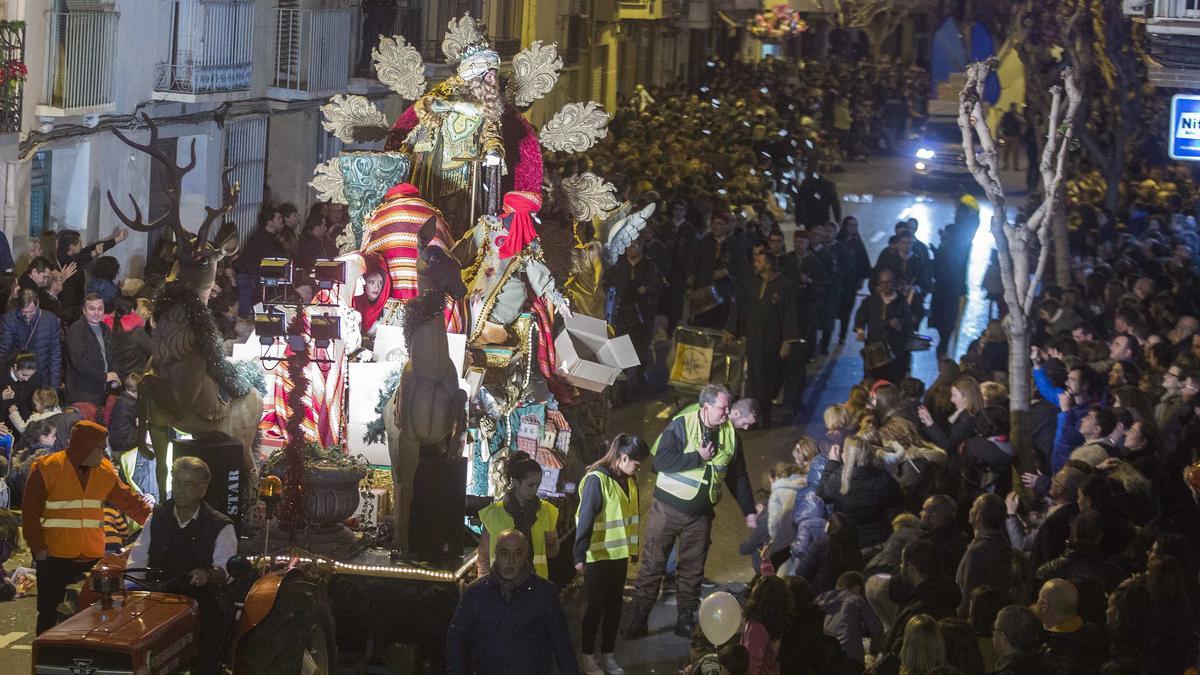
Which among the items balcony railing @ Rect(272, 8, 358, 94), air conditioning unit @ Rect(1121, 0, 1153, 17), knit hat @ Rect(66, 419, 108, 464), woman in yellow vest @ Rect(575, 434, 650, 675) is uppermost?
air conditioning unit @ Rect(1121, 0, 1153, 17)

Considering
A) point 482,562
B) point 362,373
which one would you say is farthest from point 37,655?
point 362,373

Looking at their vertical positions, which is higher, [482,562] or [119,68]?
[119,68]

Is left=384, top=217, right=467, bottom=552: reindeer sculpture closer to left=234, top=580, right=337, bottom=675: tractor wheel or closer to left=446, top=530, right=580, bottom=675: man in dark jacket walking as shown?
left=234, top=580, right=337, bottom=675: tractor wheel

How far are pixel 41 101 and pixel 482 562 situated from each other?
10.5m

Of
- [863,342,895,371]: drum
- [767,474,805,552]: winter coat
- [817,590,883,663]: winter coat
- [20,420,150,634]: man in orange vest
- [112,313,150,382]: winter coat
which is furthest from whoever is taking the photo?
[863,342,895,371]: drum

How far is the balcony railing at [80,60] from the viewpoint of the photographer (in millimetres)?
19375

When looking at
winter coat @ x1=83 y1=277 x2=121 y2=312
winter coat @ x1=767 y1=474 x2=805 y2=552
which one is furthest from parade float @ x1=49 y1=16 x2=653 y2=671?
winter coat @ x1=83 y1=277 x2=121 y2=312

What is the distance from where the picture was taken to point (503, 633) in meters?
8.84

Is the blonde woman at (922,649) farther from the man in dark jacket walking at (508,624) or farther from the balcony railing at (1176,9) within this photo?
the balcony railing at (1176,9)

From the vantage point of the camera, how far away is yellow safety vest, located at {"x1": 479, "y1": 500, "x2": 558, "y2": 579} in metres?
10.4

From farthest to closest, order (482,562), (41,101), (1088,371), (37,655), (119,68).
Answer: (119,68) → (41,101) → (1088,371) → (482,562) → (37,655)

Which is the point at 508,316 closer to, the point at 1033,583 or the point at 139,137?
the point at 1033,583

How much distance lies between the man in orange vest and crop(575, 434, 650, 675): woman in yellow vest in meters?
2.47

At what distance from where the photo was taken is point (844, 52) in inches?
2832
